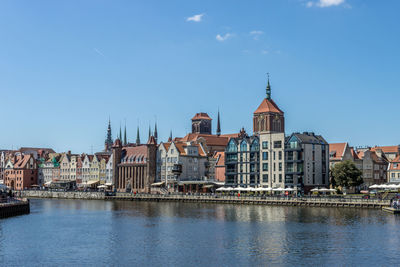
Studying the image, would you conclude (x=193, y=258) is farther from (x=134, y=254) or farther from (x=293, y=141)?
(x=293, y=141)

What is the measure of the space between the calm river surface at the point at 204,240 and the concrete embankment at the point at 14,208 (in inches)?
82.2

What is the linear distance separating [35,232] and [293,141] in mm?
76288

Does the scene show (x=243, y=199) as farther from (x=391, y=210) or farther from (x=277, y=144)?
(x=391, y=210)

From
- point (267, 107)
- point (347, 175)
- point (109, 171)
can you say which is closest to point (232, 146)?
point (347, 175)

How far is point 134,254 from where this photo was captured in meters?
55.7

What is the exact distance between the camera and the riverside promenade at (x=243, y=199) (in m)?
106

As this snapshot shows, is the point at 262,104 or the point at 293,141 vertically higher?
the point at 262,104

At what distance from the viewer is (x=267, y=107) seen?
7274 inches

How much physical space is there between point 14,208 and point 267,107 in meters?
108

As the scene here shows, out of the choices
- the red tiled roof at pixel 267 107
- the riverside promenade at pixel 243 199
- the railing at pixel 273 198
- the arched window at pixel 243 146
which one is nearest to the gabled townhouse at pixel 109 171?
the riverside promenade at pixel 243 199

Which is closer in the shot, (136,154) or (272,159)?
(272,159)

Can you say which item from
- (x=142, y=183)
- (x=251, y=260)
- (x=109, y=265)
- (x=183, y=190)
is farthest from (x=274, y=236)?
(x=142, y=183)

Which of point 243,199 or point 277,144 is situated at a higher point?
point 277,144

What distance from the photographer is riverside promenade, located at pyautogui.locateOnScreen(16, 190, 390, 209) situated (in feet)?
347
